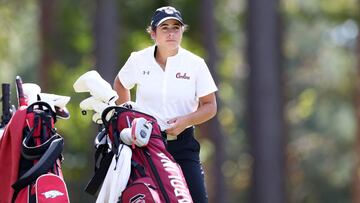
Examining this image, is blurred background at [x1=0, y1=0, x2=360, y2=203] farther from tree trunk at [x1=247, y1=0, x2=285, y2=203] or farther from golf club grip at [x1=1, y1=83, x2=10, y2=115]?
golf club grip at [x1=1, y1=83, x2=10, y2=115]

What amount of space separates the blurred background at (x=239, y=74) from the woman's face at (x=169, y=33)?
9.18 metres

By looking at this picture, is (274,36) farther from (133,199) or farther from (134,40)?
(133,199)

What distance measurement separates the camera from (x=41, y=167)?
8484 millimetres

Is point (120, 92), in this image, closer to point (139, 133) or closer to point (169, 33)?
point (169, 33)

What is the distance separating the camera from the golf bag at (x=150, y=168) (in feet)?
26.9

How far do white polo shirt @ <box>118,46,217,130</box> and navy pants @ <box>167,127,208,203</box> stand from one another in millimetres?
172

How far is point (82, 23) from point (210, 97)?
25.0 m

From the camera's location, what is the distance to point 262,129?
27.7m

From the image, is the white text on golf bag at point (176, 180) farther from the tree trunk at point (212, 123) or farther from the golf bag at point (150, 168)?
the tree trunk at point (212, 123)

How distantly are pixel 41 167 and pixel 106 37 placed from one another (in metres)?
18.6

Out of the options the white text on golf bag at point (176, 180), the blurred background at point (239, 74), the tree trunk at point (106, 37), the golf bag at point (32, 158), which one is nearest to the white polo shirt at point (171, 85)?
the white text on golf bag at point (176, 180)

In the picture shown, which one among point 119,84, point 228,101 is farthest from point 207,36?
point 119,84

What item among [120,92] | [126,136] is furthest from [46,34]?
[126,136]

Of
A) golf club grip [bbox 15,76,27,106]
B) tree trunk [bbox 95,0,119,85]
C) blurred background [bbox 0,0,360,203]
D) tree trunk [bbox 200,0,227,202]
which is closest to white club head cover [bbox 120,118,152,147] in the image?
golf club grip [bbox 15,76,27,106]
